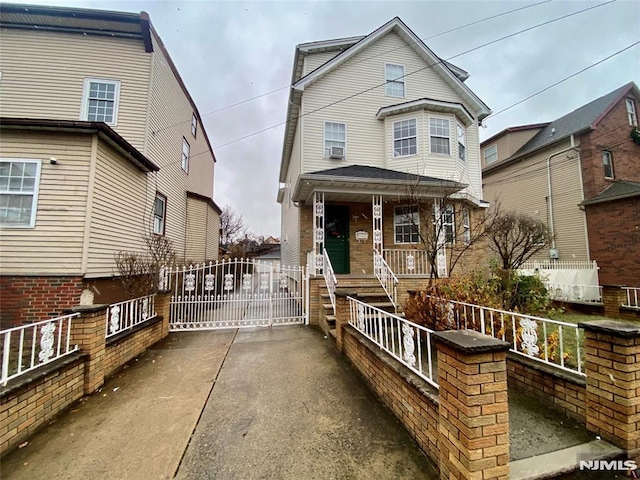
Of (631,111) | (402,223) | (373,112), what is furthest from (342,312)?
(631,111)

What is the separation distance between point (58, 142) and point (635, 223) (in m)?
19.1

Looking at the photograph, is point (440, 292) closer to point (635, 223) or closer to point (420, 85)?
point (420, 85)

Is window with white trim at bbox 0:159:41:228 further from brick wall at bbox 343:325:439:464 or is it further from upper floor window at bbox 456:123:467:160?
upper floor window at bbox 456:123:467:160

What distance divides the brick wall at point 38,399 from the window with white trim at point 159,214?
23.8 ft

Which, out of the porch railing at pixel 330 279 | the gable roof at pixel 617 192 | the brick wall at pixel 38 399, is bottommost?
the brick wall at pixel 38 399

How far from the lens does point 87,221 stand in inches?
245

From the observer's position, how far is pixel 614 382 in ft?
7.48

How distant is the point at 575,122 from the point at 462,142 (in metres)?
9.35

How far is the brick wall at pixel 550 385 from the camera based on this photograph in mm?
2678

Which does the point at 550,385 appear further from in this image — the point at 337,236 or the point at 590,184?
the point at 590,184

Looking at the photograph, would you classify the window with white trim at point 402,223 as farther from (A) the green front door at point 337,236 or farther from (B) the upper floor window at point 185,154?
(B) the upper floor window at point 185,154

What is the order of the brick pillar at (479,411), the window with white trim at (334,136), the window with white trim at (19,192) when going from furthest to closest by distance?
the window with white trim at (334,136)
the window with white trim at (19,192)
the brick pillar at (479,411)

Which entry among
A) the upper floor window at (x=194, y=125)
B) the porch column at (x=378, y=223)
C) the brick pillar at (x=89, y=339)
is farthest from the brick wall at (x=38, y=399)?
the upper floor window at (x=194, y=125)

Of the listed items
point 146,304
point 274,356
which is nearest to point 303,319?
point 274,356
